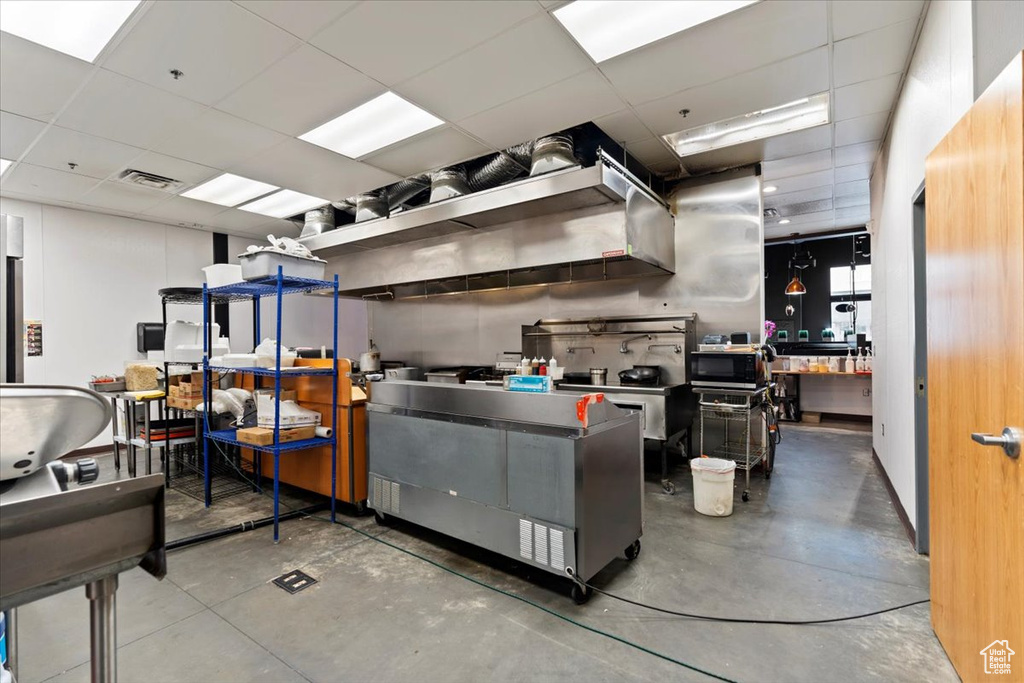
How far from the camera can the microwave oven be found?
4.10m

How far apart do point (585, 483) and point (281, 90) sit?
330 centimetres

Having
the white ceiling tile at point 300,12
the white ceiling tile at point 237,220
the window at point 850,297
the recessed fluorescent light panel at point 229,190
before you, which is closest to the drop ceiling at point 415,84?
the white ceiling tile at point 300,12

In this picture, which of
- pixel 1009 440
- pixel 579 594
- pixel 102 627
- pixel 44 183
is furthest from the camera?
pixel 44 183

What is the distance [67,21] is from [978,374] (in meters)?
4.58

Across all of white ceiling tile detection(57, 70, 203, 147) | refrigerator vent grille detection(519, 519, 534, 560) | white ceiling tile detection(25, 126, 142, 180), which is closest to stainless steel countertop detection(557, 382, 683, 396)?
refrigerator vent grille detection(519, 519, 534, 560)

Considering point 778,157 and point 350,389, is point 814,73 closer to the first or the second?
point 778,157

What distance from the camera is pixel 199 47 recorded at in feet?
9.09

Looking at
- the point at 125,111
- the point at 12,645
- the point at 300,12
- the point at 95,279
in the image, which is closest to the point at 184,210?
the point at 95,279

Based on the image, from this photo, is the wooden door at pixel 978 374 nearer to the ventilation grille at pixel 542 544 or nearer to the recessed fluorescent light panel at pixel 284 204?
the ventilation grille at pixel 542 544

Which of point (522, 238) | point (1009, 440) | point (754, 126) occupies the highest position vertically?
point (754, 126)

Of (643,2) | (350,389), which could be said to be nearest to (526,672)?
(350,389)

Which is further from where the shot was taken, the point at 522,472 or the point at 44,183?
the point at 44,183

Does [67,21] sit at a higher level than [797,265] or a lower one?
higher

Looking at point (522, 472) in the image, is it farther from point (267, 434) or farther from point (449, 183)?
point (449, 183)
